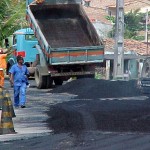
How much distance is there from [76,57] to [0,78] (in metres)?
7.76

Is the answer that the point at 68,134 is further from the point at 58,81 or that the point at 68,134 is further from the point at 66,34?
the point at 58,81

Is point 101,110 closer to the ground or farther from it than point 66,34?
closer to the ground

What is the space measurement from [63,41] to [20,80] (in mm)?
9250

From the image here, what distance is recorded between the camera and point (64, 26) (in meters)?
30.2

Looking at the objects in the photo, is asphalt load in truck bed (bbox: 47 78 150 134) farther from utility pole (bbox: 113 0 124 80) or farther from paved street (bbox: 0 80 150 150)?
utility pole (bbox: 113 0 124 80)

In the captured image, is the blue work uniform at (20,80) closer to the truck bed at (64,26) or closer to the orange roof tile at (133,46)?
the truck bed at (64,26)

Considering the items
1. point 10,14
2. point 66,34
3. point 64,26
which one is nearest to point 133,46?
point 10,14

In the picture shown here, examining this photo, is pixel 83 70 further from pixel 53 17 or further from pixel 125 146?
pixel 125 146

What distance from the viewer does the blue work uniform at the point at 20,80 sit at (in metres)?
20.2

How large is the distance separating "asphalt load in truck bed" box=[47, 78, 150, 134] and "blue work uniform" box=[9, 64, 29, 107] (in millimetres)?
939

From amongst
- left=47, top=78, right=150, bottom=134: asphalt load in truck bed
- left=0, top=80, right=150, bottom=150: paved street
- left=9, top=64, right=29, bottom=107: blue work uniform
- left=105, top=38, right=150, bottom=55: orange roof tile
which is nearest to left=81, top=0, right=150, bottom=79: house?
left=105, top=38, right=150, bottom=55: orange roof tile

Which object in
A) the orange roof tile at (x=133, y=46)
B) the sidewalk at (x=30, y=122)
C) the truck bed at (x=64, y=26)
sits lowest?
the sidewalk at (x=30, y=122)

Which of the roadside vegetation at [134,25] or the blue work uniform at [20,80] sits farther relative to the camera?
the roadside vegetation at [134,25]

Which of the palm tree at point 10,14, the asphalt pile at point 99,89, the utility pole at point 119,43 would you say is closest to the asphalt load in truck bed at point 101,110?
the asphalt pile at point 99,89
